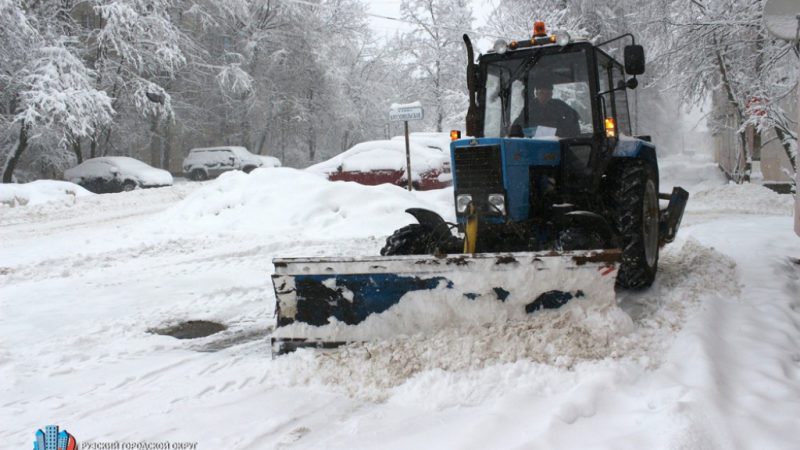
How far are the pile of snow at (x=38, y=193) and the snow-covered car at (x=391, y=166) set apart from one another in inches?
238

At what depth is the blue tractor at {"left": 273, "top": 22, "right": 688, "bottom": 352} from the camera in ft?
11.9

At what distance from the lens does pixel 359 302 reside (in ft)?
12.4

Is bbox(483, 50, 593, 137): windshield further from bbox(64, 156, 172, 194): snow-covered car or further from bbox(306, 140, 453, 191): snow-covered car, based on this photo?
bbox(64, 156, 172, 194): snow-covered car

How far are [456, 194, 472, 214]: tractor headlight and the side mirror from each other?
165 cm

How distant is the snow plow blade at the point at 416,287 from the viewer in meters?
3.54

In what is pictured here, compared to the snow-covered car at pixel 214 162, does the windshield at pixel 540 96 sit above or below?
below

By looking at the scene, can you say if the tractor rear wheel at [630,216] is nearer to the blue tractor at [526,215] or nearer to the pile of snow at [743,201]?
the blue tractor at [526,215]

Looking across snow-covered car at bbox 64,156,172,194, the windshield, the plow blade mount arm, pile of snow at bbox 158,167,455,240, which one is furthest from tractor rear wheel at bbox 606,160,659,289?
snow-covered car at bbox 64,156,172,194

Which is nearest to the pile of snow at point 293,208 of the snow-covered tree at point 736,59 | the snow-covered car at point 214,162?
the snow-covered tree at point 736,59

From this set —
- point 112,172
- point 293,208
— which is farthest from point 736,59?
point 112,172

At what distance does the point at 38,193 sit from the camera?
14703mm

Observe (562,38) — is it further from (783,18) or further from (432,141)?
(432,141)

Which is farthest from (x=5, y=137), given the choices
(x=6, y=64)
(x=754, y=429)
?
(x=754, y=429)

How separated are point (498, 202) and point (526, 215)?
28 centimetres
